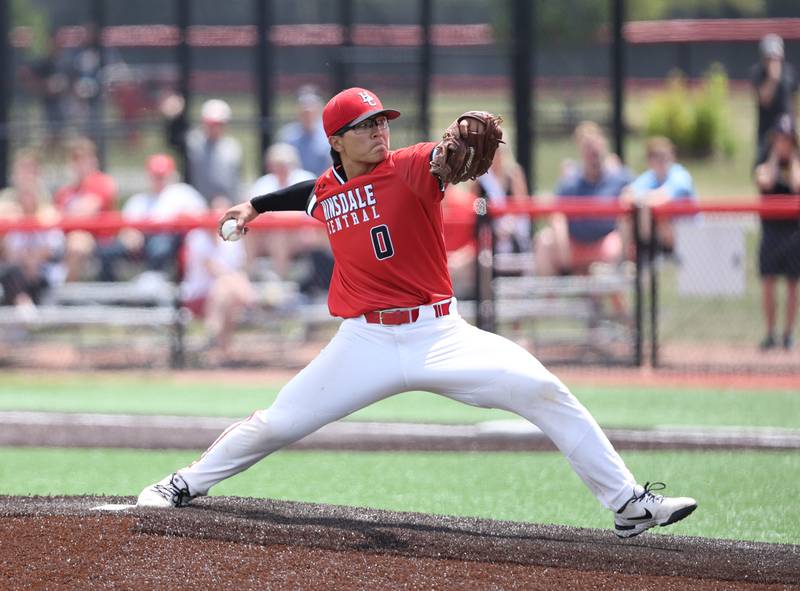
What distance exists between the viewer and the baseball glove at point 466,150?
500 cm

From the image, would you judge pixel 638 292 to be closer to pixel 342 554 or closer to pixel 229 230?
pixel 229 230

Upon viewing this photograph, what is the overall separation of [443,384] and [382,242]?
619 mm

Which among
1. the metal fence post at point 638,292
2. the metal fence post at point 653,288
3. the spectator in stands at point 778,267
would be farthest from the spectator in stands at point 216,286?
the spectator in stands at point 778,267

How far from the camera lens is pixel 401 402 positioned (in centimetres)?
1052

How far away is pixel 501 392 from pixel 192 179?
1003 centimetres

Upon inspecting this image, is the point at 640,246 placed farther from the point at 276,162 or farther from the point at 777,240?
the point at 276,162

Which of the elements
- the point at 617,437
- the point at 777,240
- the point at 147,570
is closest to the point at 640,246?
the point at 777,240

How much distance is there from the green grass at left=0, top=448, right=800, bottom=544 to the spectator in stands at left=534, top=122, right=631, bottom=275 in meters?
3.95

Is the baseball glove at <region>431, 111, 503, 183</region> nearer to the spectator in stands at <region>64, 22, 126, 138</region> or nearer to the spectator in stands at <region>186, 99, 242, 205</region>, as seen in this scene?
the spectator in stands at <region>186, 99, 242, 205</region>

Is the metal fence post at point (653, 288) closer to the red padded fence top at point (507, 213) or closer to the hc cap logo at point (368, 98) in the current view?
the red padded fence top at point (507, 213)

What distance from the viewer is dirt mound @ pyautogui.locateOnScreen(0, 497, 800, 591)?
15.8 ft

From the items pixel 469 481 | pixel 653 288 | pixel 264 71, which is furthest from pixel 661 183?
pixel 469 481

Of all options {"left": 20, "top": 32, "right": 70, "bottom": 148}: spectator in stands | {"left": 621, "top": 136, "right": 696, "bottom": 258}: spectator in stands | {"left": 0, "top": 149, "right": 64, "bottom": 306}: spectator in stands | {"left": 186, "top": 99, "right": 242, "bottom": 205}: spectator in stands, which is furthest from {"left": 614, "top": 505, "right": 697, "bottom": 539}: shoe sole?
{"left": 20, "top": 32, "right": 70, "bottom": 148}: spectator in stands

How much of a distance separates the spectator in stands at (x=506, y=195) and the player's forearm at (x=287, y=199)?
215 inches
